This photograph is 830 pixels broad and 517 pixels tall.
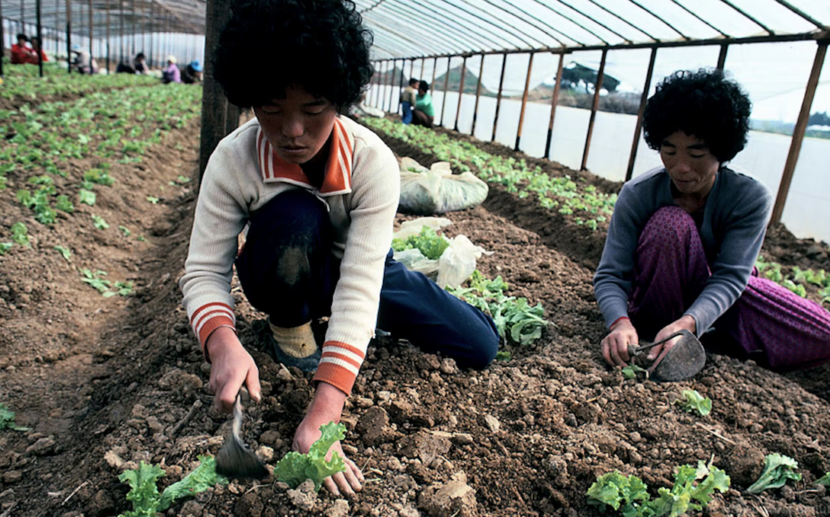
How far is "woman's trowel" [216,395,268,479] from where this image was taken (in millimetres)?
1311

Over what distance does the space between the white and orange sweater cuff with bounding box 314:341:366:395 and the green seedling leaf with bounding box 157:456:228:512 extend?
0.34m

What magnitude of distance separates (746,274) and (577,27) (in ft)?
23.2

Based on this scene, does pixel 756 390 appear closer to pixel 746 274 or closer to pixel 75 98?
pixel 746 274

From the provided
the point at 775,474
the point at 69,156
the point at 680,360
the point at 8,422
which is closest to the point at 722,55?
the point at 680,360

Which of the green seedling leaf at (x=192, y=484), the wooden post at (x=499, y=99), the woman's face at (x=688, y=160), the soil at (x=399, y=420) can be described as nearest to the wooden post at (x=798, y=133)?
the soil at (x=399, y=420)

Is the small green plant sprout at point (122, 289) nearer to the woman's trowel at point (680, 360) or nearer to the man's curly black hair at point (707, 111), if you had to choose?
the woman's trowel at point (680, 360)

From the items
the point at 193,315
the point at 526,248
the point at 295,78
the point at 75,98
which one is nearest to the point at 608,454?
the point at 193,315

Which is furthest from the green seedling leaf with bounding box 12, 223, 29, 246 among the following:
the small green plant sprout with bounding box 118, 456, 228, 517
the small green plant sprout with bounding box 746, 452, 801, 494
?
the small green plant sprout with bounding box 746, 452, 801, 494

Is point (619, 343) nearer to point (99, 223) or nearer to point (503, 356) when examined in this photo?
point (503, 356)

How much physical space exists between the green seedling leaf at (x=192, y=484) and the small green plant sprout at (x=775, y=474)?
4.93 ft

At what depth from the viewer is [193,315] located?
1476 millimetres

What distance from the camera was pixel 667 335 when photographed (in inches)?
83.5

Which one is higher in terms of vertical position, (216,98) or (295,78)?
(295,78)

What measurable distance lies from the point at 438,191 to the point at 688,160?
2.74 meters
